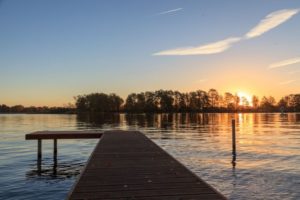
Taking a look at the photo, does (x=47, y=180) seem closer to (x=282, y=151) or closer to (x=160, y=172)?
Answer: (x=160, y=172)

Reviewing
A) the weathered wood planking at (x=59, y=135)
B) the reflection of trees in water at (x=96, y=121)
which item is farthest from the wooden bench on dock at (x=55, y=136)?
the reflection of trees in water at (x=96, y=121)

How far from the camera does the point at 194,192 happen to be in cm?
856

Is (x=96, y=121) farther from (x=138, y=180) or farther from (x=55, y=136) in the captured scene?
(x=138, y=180)

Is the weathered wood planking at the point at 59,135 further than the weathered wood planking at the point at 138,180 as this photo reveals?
Yes

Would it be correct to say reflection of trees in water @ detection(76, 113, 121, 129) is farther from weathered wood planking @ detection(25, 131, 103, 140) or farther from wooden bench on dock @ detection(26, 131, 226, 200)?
wooden bench on dock @ detection(26, 131, 226, 200)

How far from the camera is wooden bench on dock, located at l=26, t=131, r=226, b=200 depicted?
8.41 m

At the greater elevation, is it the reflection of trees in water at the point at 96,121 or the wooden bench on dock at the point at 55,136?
the wooden bench on dock at the point at 55,136

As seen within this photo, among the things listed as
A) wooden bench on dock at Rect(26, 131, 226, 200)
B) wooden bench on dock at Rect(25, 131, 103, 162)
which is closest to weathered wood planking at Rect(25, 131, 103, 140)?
wooden bench on dock at Rect(25, 131, 103, 162)

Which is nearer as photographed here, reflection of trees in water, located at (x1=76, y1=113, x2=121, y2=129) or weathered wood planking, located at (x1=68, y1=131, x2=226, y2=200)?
weathered wood planking, located at (x1=68, y1=131, x2=226, y2=200)

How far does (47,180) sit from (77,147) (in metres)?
14.1

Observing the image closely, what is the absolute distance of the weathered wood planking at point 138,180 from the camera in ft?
27.7

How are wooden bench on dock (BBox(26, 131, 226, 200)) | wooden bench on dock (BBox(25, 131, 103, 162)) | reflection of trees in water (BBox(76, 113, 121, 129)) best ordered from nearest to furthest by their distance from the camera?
wooden bench on dock (BBox(26, 131, 226, 200)) < wooden bench on dock (BBox(25, 131, 103, 162)) < reflection of trees in water (BBox(76, 113, 121, 129))

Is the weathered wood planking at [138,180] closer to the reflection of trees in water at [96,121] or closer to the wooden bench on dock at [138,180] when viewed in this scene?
the wooden bench on dock at [138,180]

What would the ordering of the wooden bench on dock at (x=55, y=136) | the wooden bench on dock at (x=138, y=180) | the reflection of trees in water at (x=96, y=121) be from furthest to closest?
the reflection of trees in water at (x=96, y=121), the wooden bench on dock at (x=55, y=136), the wooden bench on dock at (x=138, y=180)
